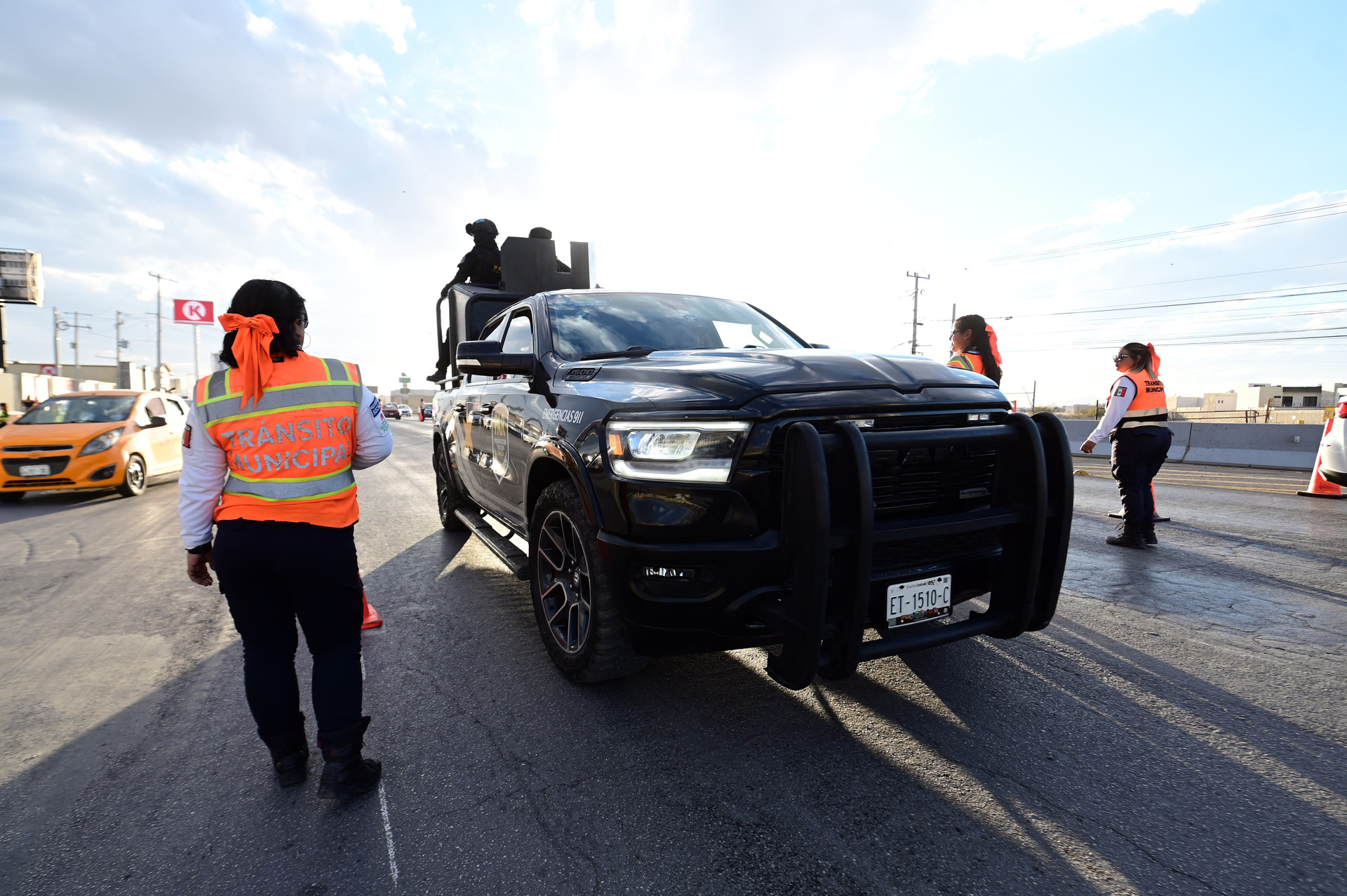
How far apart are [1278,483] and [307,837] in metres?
14.1

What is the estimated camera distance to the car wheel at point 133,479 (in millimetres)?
9531

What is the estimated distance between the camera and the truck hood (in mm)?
2465

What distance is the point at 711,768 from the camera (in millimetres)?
2438

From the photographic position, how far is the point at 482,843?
2057mm

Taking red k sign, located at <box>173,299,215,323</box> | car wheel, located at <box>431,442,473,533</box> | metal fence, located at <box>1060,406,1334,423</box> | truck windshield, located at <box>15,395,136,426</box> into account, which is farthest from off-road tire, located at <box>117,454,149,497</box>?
red k sign, located at <box>173,299,215,323</box>

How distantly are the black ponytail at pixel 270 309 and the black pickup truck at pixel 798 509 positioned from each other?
110 centimetres

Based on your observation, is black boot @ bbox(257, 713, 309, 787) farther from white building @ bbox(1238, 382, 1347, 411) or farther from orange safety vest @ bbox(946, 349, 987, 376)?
white building @ bbox(1238, 382, 1347, 411)

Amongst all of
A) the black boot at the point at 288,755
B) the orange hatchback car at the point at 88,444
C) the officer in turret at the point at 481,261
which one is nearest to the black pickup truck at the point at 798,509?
the black boot at the point at 288,755

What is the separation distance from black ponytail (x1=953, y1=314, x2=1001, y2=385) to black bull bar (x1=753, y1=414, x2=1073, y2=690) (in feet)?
10.7

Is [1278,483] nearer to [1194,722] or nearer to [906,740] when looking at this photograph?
[1194,722]

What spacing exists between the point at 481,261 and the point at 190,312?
85643mm

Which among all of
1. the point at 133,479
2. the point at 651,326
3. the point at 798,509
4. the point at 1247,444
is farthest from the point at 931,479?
the point at 1247,444

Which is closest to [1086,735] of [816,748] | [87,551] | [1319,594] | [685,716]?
[816,748]

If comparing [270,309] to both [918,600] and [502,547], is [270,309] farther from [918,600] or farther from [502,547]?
[918,600]
